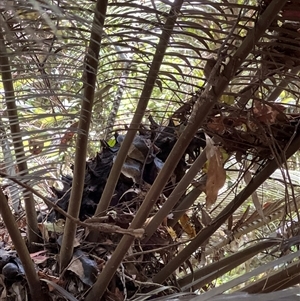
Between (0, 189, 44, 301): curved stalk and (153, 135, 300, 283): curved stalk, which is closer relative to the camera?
(0, 189, 44, 301): curved stalk

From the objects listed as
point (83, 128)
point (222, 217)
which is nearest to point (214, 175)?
point (222, 217)

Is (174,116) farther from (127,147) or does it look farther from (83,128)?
(83,128)

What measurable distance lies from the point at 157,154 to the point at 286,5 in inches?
19.2

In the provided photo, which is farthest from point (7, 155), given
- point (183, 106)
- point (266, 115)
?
point (266, 115)

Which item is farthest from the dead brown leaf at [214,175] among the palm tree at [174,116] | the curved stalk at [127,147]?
the curved stalk at [127,147]

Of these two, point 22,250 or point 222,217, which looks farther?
point 222,217

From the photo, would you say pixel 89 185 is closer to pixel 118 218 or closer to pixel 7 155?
pixel 118 218

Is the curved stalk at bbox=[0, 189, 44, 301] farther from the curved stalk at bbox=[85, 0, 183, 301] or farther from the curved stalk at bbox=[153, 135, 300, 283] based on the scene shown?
the curved stalk at bbox=[153, 135, 300, 283]

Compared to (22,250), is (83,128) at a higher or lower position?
higher

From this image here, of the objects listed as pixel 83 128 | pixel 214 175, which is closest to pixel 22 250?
pixel 83 128

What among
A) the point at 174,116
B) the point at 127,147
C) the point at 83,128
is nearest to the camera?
the point at 83,128

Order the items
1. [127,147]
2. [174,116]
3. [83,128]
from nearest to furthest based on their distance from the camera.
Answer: [83,128]
[127,147]
[174,116]

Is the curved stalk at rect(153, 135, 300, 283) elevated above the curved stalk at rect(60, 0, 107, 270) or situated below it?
below

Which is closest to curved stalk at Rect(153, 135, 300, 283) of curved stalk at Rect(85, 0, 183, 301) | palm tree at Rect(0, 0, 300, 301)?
palm tree at Rect(0, 0, 300, 301)
